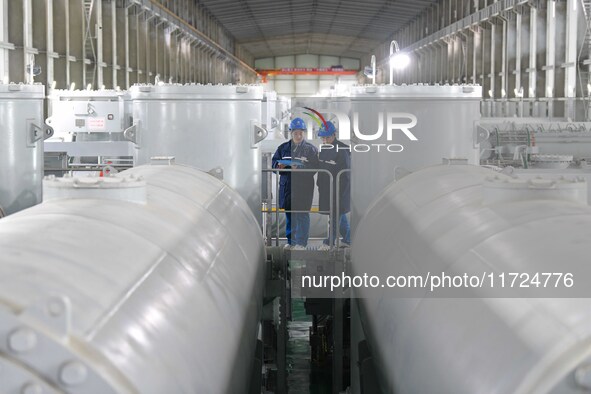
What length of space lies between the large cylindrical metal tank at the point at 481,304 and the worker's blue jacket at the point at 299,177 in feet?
15.6

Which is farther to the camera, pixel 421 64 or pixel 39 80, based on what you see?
pixel 421 64

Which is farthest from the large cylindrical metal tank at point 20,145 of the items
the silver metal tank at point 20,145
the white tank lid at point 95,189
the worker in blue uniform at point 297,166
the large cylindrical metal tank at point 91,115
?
the large cylindrical metal tank at point 91,115

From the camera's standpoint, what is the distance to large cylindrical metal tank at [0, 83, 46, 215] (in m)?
7.29

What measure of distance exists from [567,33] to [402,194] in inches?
668

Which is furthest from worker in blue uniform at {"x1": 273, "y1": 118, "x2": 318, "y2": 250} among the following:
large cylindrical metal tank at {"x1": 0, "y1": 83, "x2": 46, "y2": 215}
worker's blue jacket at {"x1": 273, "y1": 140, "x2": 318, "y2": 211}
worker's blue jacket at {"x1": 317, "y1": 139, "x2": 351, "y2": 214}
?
large cylindrical metal tank at {"x1": 0, "y1": 83, "x2": 46, "y2": 215}

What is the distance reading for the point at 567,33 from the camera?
20.0 metres

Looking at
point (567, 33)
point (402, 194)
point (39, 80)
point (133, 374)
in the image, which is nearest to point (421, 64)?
point (567, 33)

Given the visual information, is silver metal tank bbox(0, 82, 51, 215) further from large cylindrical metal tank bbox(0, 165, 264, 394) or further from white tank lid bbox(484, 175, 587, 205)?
white tank lid bbox(484, 175, 587, 205)

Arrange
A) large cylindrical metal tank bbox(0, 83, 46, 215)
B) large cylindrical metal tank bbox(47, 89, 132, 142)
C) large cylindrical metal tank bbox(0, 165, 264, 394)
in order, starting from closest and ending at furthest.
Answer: large cylindrical metal tank bbox(0, 165, 264, 394), large cylindrical metal tank bbox(0, 83, 46, 215), large cylindrical metal tank bbox(47, 89, 132, 142)

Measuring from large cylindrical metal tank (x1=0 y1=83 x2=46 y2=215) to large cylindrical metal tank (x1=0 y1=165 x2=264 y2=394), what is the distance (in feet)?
12.2

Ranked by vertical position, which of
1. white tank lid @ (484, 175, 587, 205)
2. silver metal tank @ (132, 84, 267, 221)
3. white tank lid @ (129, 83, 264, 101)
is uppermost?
white tank lid @ (129, 83, 264, 101)

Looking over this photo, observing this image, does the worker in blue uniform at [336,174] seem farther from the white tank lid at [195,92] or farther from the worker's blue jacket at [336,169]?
the white tank lid at [195,92]

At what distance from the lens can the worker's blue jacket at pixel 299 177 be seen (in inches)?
356

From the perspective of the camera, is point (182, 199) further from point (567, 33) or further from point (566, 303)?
point (567, 33)
